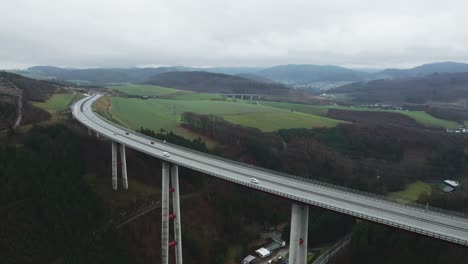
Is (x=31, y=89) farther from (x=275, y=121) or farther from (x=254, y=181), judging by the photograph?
(x=254, y=181)

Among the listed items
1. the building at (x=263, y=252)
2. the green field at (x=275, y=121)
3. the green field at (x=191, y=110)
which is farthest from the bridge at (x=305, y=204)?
the green field at (x=275, y=121)

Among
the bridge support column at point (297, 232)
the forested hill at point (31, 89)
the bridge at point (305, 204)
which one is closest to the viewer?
the bridge at point (305, 204)

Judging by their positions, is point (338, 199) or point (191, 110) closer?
point (338, 199)

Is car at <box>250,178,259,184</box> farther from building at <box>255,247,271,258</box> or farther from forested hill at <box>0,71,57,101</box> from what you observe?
forested hill at <box>0,71,57,101</box>

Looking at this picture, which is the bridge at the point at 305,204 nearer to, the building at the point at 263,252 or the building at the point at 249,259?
the building at the point at 249,259

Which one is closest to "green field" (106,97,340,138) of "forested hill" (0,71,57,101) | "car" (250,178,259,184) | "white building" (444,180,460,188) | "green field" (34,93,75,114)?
"green field" (34,93,75,114)

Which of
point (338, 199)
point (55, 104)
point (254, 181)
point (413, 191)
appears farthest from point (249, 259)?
point (55, 104)

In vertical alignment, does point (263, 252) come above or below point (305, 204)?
below
